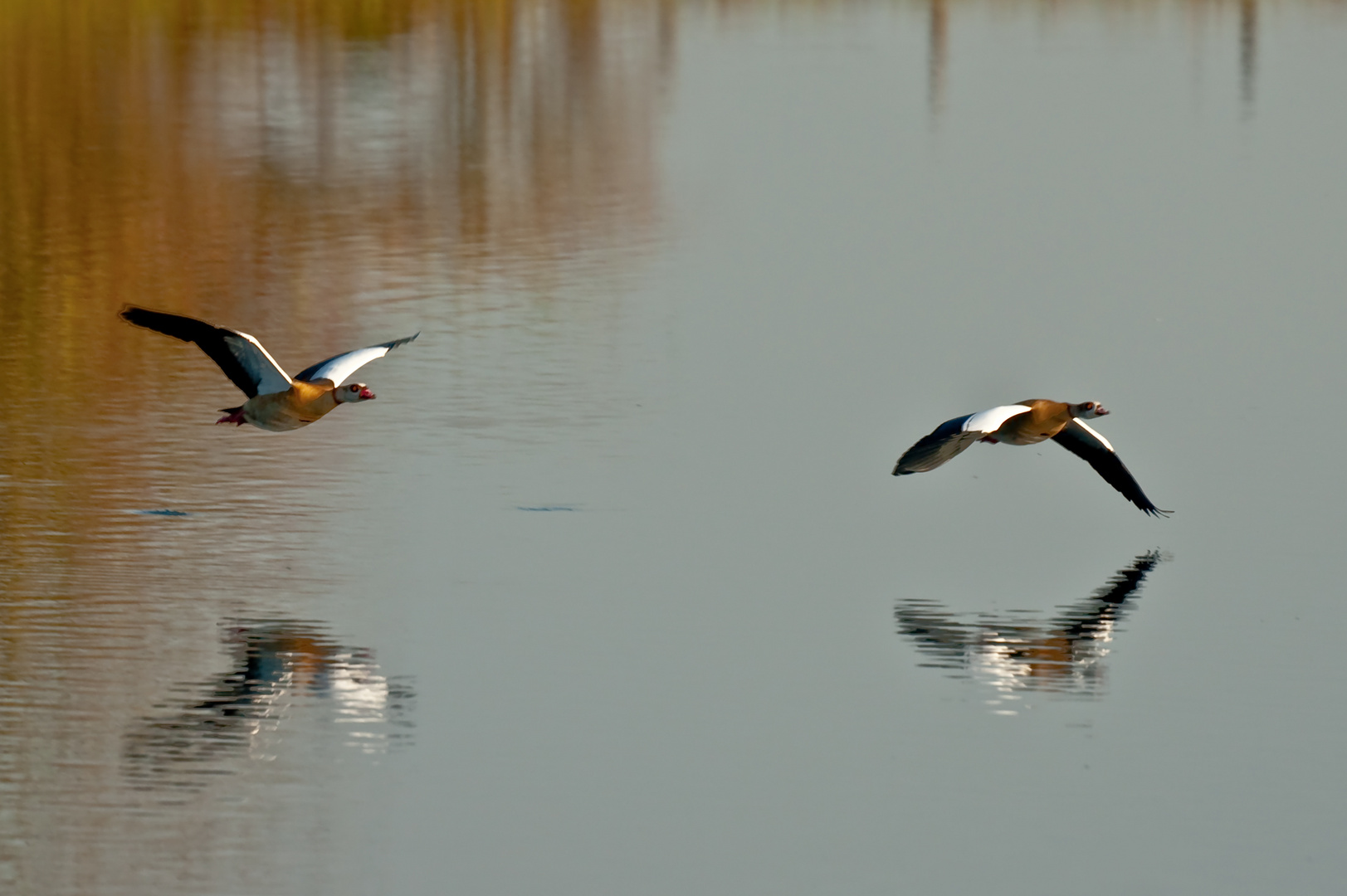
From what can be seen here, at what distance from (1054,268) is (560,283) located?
19.1 feet

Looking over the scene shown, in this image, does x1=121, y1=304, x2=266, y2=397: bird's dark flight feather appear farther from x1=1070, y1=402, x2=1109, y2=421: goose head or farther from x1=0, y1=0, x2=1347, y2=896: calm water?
x1=1070, y1=402, x2=1109, y2=421: goose head

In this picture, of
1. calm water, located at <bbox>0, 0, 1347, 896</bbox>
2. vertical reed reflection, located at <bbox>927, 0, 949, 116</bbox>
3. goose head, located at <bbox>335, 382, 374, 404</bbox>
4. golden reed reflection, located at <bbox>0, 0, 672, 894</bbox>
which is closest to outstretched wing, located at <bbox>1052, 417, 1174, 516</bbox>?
calm water, located at <bbox>0, 0, 1347, 896</bbox>

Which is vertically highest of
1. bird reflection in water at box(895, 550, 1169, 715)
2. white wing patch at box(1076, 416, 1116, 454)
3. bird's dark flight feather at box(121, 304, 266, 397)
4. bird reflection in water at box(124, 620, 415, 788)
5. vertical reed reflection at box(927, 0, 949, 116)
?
bird's dark flight feather at box(121, 304, 266, 397)

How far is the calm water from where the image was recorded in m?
10.8

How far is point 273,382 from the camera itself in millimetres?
15836

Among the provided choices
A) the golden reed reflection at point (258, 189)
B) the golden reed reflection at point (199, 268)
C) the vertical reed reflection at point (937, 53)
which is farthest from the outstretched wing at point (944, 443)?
the vertical reed reflection at point (937, 53)

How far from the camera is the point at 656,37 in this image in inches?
2243

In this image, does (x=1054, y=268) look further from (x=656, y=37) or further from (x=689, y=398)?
(x=656, y=37)

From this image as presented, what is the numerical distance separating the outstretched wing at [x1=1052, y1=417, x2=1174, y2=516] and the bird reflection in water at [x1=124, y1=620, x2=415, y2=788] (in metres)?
6.16

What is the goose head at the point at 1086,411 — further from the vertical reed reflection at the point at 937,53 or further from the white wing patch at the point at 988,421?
the vertical reed reflection at the point at 937,53

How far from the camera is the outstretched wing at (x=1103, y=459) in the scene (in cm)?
1648

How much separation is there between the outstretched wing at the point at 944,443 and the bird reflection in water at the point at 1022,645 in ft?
2.99

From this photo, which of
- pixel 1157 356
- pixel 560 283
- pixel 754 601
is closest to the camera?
pixel 754 601

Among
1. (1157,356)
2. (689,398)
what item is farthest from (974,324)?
(689,398)
